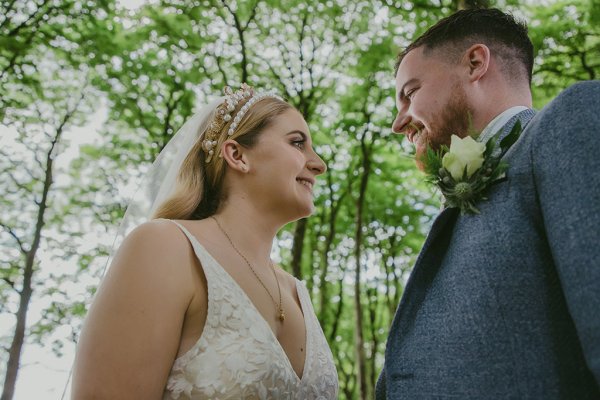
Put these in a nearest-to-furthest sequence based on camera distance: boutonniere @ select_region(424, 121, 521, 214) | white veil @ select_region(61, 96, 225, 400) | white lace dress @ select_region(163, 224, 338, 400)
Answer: boutonniere @ select_region(424, 121, 521, 214)
white lace dress @ select_region(163, 224, 338, 400)
white veil @ select_region(61, 96, 225, 400)

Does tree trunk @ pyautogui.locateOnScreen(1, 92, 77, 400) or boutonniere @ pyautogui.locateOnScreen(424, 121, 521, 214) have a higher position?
tree trunk @ pyautogui.locateOnScreen(1, 92, 77, 400)

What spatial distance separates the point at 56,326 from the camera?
14.5m

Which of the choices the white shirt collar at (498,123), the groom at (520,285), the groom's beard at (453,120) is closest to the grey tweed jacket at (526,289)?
the groom at (520,285)

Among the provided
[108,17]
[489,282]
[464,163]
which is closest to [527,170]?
[464,163]

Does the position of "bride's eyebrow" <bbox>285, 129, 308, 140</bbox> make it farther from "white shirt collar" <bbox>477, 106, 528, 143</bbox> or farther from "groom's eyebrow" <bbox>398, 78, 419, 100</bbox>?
"white shirt collar" <bbox>477, 106, 528, 143</bbox>

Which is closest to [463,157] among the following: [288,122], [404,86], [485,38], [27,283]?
[404,86]

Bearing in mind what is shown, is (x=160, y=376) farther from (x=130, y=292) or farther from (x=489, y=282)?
(x=489, y=282)

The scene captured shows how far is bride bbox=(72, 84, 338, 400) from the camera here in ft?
7.69

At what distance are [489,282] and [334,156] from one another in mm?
14841

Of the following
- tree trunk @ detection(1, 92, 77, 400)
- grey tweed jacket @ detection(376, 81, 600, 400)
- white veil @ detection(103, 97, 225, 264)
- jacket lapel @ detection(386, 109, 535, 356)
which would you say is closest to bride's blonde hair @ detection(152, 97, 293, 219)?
white veil @ detection(103, 97, 225, 264)

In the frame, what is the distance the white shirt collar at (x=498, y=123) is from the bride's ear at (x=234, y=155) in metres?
1.64

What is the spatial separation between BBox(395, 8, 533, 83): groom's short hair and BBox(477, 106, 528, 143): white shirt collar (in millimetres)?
481

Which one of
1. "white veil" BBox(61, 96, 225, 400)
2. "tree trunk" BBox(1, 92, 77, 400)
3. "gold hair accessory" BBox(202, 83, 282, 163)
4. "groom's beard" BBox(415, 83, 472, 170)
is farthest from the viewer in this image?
"tree trunk" BBox(1, 92, 77, 400)

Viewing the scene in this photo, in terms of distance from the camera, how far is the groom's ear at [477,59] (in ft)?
9.17
